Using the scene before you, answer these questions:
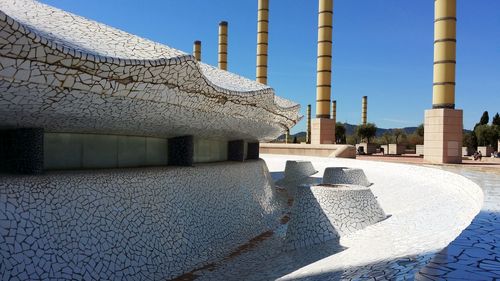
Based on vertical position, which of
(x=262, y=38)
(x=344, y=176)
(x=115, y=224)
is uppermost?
(x=262, y=38)

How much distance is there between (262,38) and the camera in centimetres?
3753

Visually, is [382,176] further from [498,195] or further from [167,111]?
[167,111]

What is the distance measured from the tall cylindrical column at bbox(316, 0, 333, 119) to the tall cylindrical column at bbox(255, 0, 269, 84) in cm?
651

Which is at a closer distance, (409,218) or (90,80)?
(90,80)

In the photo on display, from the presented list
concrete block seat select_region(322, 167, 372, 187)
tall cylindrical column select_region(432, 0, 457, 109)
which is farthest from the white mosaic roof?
tall cylindrical column select_region(432, 0, 457, 109)

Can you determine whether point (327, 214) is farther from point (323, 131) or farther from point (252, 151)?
point (323, 131)

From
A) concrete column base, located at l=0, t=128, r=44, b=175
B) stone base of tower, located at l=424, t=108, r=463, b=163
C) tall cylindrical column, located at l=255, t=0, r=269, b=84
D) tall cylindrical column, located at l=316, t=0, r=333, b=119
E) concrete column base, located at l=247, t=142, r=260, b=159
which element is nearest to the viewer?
concrete column base, located at l=0, t=128, r=44, b=175

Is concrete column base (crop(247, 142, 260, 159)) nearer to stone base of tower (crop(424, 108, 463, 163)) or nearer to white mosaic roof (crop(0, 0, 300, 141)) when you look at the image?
A: white mosaic roof (crop(0, 0, 300, 141))

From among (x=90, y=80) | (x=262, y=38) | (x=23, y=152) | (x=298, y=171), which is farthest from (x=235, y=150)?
(x=262, y=38)

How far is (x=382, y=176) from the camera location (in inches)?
681

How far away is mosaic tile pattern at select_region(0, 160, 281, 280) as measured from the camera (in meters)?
6.50

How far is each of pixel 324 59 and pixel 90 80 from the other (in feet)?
90.9

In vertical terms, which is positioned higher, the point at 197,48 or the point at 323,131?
the point at 197,48

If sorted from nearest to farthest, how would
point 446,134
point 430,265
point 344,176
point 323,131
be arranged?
point 430,265 < point 344,176 < point 446,134 < point 323,131
